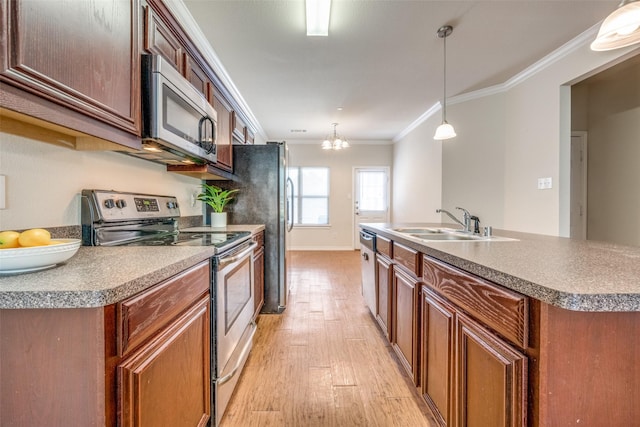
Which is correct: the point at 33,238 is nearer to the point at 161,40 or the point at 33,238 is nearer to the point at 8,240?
the point at 8,240

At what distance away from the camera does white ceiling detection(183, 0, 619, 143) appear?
2039 millimetres

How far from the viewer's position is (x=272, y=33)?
2.32 m

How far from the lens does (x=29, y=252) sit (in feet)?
2.40

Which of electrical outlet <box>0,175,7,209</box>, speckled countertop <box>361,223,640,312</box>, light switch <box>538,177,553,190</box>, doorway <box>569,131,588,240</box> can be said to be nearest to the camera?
speckled countertop <box>361,223,640,312</box>

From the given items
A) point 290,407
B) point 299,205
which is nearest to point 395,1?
point 290,407

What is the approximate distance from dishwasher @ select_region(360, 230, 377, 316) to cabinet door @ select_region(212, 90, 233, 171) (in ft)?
4.50

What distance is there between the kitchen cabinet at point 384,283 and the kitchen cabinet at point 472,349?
0.52 m

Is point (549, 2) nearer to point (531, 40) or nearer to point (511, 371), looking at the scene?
point (531, 40)

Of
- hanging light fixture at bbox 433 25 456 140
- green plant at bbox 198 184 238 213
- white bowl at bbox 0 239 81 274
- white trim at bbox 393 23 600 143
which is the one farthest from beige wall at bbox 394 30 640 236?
white bowl at bbox 0 239 81 274

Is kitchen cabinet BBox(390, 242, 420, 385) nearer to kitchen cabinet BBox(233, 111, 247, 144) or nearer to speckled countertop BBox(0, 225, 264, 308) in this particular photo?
speckled countertop BBox(0, 225, 264, 308)

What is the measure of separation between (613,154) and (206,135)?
4.58 m

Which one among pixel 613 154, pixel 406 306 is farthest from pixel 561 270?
pixel 613 154

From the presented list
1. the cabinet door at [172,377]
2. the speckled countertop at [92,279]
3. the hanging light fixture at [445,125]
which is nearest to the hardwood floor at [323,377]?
the cabinet door at [172,377]

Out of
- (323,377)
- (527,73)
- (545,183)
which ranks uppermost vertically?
(527,73)
